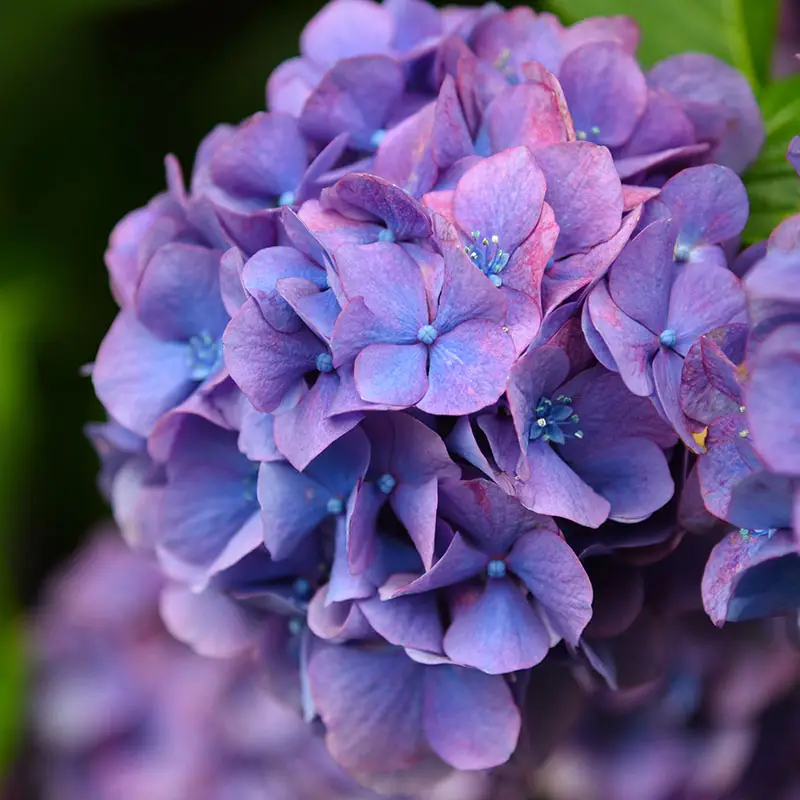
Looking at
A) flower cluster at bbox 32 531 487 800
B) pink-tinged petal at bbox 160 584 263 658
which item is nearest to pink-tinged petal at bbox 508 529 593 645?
pink-tinged petal at bbox 160 584 263 658

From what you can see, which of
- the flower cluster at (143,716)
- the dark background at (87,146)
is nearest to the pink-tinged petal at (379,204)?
the flower cluster at (143,716)

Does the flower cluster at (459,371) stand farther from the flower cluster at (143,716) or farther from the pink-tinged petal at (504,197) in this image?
the flower cluster at (143,716)

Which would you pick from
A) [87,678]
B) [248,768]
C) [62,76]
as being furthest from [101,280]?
[248,768]

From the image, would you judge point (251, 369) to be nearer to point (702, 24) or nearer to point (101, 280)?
point (702, 24)

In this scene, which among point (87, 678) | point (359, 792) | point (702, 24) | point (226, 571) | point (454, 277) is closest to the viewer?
point (454, 277)

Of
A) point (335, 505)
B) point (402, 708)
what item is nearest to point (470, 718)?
point (402, 708)

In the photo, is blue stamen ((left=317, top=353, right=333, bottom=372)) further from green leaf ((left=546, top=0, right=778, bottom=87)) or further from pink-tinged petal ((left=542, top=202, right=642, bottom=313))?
green leaf ((left=546, top=0, right=778, bottom=87))
